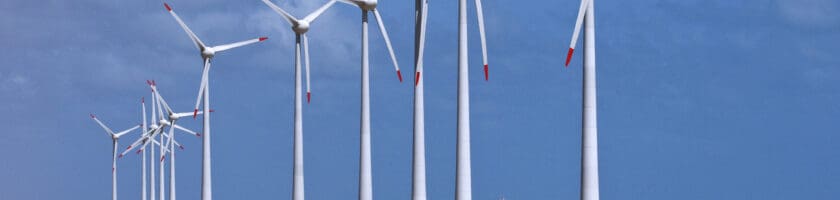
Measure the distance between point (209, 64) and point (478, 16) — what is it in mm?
47228

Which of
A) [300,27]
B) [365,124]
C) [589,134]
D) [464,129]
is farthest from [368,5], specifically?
[589,134]

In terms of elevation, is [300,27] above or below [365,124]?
above

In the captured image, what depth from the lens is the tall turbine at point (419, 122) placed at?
67.5 meters

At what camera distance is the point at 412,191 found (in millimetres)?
68250

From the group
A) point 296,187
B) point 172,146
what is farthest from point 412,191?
point 172,146

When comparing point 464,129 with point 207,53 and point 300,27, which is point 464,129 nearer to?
point 300,27

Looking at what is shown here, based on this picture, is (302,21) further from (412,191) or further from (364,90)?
(412,191)

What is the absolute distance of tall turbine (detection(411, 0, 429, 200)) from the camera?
67500 mm

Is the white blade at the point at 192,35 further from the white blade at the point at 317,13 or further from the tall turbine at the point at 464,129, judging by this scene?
the tall turbine at the point at 464,129

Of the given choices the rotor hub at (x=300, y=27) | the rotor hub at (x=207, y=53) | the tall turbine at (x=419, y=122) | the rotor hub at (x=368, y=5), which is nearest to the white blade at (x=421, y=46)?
the tall turbine at (x=419, y=122)

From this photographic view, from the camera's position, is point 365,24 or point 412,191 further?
point 365,24

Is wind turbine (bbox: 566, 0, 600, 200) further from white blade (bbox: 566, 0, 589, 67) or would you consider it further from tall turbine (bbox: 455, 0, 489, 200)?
tall turbine (bbox: 455, 0, 489, 200)

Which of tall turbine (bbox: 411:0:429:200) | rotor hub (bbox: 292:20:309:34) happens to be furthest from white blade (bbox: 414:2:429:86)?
rotor hub (bbox: 292:20:309:34)

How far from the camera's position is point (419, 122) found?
6825cm
